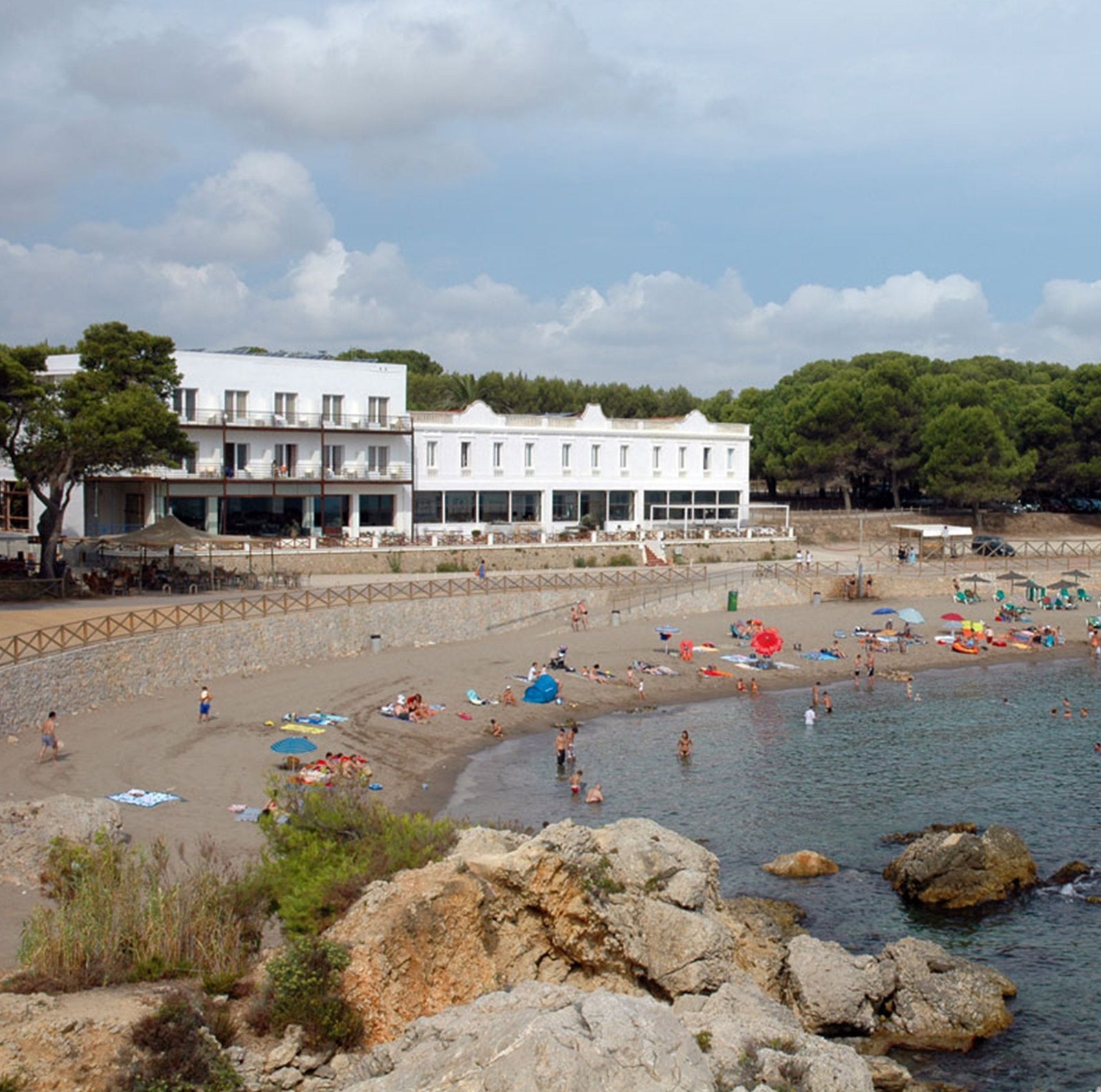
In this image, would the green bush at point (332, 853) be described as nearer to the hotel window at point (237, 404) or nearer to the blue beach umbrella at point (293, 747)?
the blue beach umbrella at point (293, 747)

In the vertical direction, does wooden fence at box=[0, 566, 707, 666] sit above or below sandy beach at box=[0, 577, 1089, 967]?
above

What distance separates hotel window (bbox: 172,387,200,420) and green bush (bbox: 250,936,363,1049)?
1816 inches

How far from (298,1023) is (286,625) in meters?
29.9

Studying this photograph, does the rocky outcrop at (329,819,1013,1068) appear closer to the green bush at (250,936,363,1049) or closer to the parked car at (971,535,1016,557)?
the green bush at (250,936,363,1049)

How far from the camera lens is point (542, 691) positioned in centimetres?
4025

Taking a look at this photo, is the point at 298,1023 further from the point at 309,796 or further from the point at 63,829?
the point at 63,829

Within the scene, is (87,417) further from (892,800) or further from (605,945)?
(605,945)

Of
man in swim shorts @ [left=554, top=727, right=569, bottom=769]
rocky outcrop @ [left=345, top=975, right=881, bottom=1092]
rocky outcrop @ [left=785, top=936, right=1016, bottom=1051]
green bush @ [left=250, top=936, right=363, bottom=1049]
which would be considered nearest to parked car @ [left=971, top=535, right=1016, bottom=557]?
man in swim shorts @ [left=554, top=727, right=569, bottom=769]

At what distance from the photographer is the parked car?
74.0m

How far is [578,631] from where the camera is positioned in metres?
51.9

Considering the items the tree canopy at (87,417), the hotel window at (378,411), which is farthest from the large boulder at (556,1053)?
the hotel window at (378,411)

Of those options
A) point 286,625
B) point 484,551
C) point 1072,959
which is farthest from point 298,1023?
point 484,551

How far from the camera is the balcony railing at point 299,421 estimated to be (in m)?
58.1

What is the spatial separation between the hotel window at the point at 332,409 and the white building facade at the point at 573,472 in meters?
4.04
